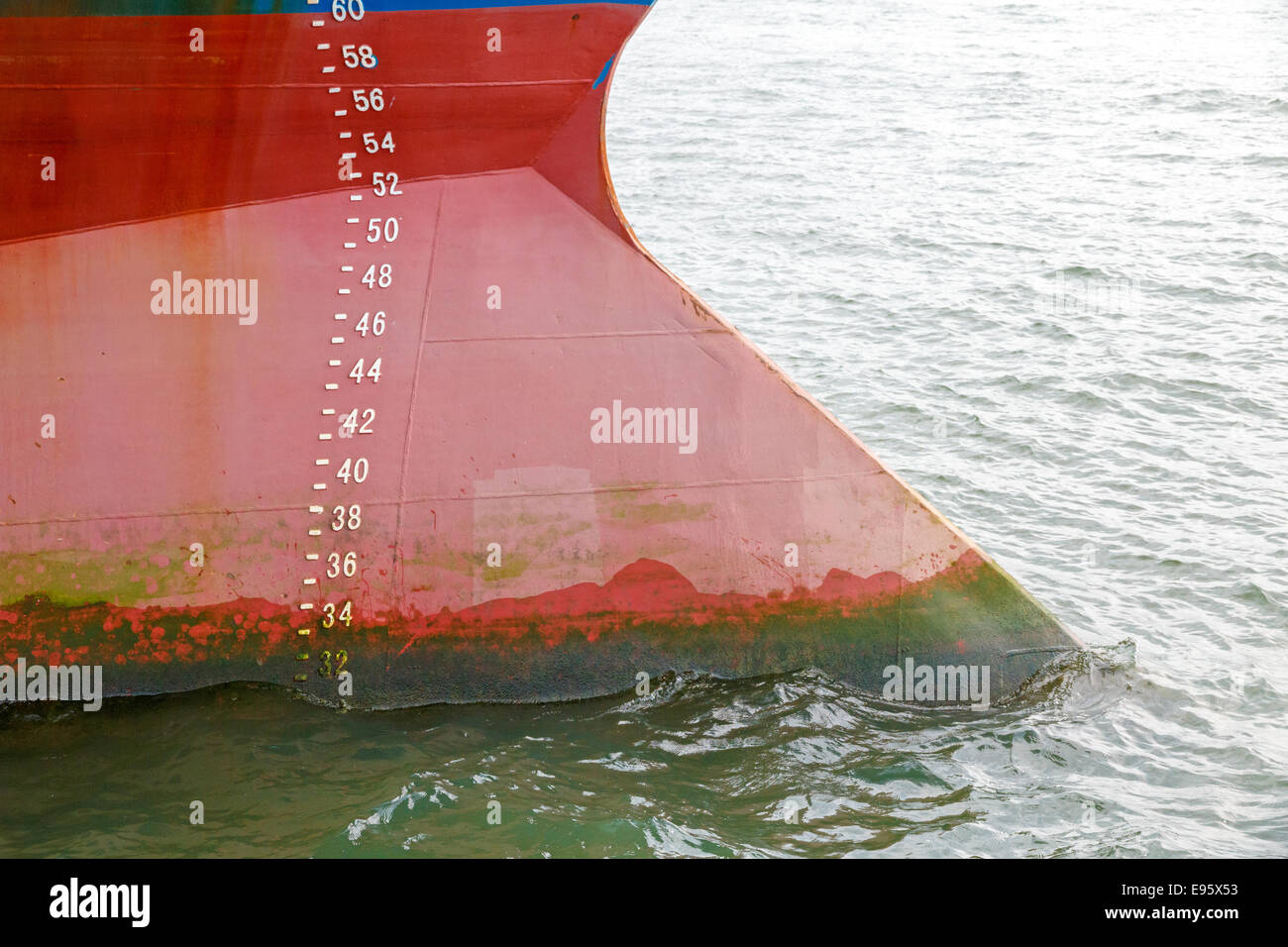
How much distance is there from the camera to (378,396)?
6.48 metres

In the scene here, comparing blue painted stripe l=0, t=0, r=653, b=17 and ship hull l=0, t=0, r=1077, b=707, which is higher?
blue painted stripe l=0, t=0, r=653, b=17

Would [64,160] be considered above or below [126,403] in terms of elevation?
above

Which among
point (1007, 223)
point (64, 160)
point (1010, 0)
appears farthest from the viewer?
point (1010, 0)

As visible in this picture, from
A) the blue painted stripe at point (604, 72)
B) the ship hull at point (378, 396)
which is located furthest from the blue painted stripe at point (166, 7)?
the blue painted stripe at point (604, 72)

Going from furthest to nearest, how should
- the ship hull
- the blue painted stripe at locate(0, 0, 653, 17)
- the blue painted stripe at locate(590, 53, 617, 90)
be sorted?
the blue painted stripe at locate(590, 53, 617, 90) < the ship hull < the blue painted stripe at locate(0, 0, 653, 17)

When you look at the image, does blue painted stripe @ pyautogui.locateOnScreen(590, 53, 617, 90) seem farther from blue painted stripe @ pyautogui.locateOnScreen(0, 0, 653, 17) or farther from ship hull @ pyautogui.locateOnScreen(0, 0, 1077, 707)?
blue painted stripe @ pyautogui.locateOnScreen(0, 0, 653, 17)

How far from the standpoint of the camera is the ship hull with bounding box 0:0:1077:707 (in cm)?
636

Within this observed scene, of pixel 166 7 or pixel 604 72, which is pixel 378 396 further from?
pixel 166 7

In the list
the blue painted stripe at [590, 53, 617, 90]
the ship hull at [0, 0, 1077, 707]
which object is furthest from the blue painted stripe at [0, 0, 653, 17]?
the blue painted stripe at [590, 53, 617, 90]

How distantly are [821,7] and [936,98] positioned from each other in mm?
9404

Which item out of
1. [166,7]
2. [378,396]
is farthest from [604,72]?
[166,7]
